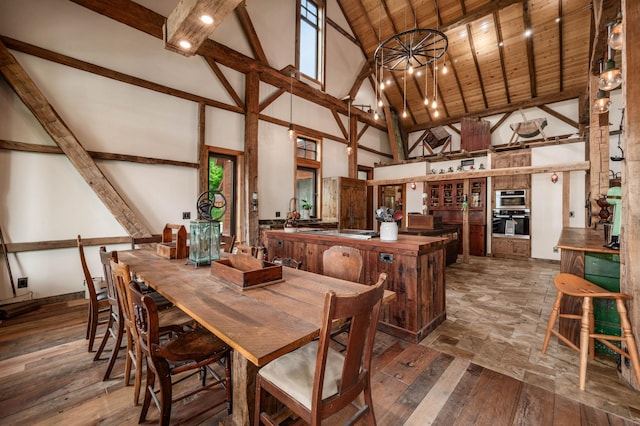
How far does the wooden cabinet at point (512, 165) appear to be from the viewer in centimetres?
680

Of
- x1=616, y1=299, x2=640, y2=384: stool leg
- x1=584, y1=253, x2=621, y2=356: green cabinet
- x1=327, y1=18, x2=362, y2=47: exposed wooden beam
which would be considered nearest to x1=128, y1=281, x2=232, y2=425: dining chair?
x1=616, y1=299, x2=640, y2=384: stool leg

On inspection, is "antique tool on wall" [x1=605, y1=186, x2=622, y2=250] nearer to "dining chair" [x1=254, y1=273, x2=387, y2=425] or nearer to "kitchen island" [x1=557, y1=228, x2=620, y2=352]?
"kitchen island" [x1=557, y1=228, x2=620, y2=352]

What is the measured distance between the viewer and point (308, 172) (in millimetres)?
7469

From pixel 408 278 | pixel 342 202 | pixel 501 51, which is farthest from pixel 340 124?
pixel 408 278

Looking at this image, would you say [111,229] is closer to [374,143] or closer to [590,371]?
[590,371]

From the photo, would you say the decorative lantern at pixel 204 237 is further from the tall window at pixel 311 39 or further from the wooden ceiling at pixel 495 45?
the wooden ceiling at pixel 495 45

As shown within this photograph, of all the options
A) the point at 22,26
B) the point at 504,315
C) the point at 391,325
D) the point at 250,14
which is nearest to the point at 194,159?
the point at 22,26

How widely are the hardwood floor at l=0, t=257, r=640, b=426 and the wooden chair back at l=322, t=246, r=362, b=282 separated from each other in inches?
32.6

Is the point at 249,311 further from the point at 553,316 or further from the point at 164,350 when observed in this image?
the point at 553,316

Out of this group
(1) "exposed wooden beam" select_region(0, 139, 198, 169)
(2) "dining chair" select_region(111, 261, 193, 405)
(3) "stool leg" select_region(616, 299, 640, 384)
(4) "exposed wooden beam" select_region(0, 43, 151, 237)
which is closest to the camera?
(2) "dining chair" select_region(111, 261, 193, 405)

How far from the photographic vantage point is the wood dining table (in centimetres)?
98

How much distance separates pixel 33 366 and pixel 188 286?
1.81 m

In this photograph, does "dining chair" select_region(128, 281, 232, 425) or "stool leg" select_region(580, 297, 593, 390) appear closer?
"dining chair" select_region(128, 281, 232, 425)

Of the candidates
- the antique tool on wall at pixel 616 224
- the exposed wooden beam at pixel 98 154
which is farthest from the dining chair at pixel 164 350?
the exposed wooden beam at pixel 98 154
